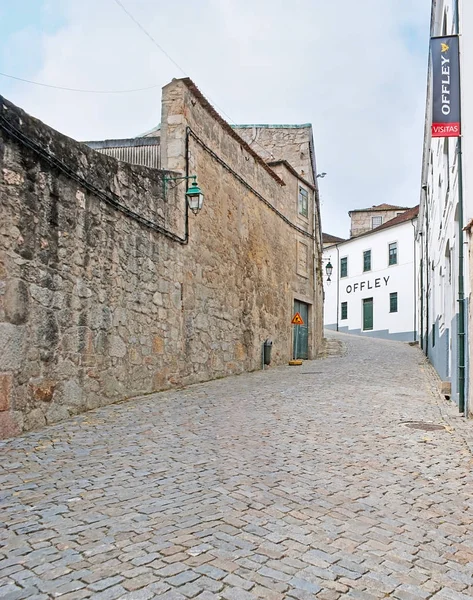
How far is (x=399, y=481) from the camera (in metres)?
5.04

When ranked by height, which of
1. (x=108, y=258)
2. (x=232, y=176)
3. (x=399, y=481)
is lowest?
(x=399, y=481)

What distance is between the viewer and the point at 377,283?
123 ft

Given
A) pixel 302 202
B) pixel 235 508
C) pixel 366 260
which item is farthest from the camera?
pixel 366 260

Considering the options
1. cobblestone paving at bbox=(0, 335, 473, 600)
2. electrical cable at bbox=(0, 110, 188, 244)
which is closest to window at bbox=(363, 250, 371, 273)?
electrical cable at bbox=(0, 110, 188, 244)

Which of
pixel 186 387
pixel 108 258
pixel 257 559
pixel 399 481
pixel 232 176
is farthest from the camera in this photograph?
pixel 232 176

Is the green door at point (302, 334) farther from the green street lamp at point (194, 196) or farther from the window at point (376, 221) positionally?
the window at point (376, 221)

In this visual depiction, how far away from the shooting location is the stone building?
6328 mm

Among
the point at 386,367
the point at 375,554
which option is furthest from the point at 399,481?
the point at 386,367

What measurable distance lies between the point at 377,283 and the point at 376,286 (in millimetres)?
205

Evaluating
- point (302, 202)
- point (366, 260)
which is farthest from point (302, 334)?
point (366, 260)

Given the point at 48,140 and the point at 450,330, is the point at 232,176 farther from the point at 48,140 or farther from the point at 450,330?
the point at 48,140

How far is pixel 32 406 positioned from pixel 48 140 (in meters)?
3.08

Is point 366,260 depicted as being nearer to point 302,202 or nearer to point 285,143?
point 285,143

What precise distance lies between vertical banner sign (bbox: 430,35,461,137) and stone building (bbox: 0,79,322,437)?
4.60 metres
